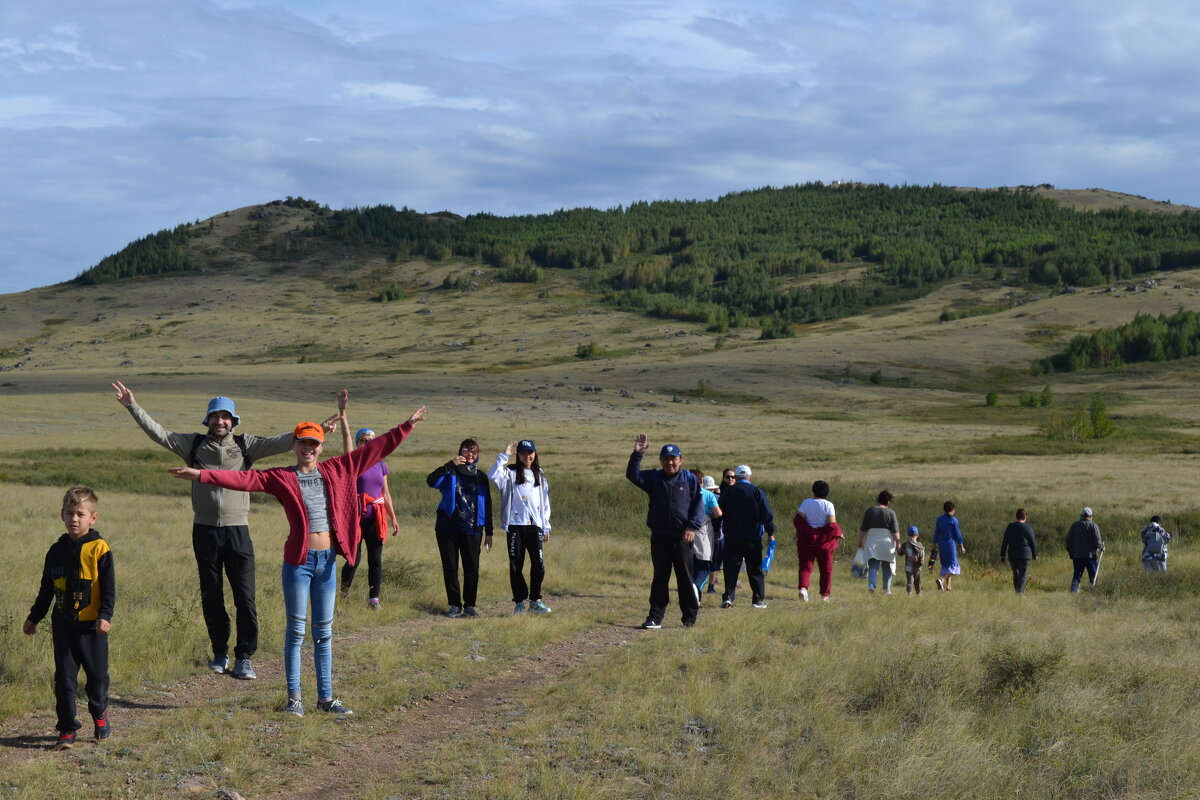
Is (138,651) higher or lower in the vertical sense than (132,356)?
lower

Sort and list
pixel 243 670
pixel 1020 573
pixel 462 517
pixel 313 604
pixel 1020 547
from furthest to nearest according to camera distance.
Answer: pixel 1020 573 < pixel 1020 547 < pixel 462 517 < pixel 243 670 < pixel 313 604

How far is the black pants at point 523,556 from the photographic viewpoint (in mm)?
13062

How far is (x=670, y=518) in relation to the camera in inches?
470

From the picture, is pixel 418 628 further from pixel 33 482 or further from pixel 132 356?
pixel 132 356

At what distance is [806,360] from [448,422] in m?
59.7

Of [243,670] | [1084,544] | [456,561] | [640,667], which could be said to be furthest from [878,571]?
[243,670]

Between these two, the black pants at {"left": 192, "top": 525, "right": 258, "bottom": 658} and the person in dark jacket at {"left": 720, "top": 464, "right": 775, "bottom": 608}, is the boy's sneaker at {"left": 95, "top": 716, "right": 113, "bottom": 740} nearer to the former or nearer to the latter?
the black pants at {"left": 192, "top": 525, "right": 258, "bottom": 658}

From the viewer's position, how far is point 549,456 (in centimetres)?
4512

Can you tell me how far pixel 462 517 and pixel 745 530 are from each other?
3.86 m

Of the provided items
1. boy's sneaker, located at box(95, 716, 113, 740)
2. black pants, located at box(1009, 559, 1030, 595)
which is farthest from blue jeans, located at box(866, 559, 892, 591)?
boy's sneaker, located at box(95, 716, 113, 740)

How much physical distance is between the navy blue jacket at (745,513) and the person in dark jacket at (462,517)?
3362 millimetres

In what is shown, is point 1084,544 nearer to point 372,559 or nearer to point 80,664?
point 372,559

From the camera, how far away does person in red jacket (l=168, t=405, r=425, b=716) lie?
314 inches

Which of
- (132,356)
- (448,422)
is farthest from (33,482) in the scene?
(132,356)
